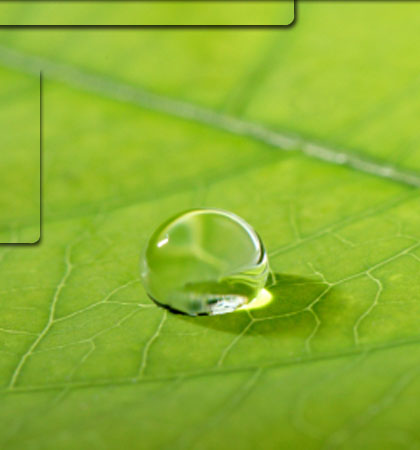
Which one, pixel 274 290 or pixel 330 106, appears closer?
pixel 274 290

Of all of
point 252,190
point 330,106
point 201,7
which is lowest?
point 252,190

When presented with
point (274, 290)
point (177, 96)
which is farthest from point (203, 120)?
point (274, 290)

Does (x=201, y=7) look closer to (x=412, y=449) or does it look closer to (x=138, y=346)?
(x=138, y=346)

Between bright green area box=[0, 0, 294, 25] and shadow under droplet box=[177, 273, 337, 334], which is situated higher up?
bright green area box=[0, 0, 294, 25]

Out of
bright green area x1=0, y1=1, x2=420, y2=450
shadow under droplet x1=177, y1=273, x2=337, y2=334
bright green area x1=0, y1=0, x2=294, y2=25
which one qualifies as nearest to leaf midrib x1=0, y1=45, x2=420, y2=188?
bright green area x1=0, y1=1, x2=420, y2=450

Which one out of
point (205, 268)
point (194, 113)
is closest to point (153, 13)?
point (194, 113)

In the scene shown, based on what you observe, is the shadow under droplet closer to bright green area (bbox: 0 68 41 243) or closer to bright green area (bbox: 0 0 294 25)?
bright green area (bbox: 0 68 41 243)

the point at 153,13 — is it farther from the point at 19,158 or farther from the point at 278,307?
the point at 278,307

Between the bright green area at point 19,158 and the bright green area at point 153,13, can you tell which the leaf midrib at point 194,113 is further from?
the bright green area at point 153,13
